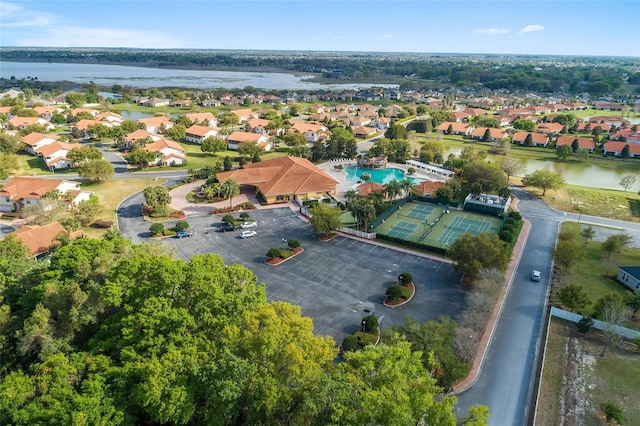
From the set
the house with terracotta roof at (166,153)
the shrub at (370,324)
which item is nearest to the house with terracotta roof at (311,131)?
the house with terracotta roof at (166,153)

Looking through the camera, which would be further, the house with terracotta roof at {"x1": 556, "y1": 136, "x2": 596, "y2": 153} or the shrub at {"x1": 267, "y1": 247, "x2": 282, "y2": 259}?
the house with terracotta roof at {"x1": 556, "y1": 136, "x2": 596, "y2": 153}

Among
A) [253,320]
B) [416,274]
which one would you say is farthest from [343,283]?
[253,320]

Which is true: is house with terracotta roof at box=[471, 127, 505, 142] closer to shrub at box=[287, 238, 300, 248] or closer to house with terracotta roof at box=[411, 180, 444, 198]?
house with terracotta roof at box=[411, 180, 444, 198]

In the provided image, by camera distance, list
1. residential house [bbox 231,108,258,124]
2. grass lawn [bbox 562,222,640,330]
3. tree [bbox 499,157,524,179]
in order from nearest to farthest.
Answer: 1. grass lawn [bbox 562,222,640,330]
2. tree [bbox 499,157,524,179]
3. residential house [bbox 231,108,258,124]

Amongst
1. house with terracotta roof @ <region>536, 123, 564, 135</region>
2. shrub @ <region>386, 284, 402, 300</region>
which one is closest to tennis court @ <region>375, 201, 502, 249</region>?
shrub @ <region>386, 284, 402, 300</region>

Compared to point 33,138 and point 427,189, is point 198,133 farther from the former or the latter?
point 427,189

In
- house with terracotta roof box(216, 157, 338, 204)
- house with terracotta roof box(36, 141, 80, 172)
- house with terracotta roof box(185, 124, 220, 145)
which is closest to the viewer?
house with terracotta roof box(216, 157, 338, 204)

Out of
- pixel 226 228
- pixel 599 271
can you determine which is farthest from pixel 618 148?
pixel 226 228

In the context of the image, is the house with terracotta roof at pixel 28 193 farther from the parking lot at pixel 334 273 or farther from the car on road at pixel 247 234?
the car on road at pixel 247 234
